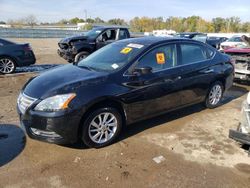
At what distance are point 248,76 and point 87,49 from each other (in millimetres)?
6500

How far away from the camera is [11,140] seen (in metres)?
4.40

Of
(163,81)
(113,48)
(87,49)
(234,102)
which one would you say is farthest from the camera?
(87,49)

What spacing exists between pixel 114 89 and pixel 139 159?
1117 millimetres

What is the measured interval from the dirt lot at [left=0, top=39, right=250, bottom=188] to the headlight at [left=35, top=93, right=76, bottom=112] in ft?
2.47

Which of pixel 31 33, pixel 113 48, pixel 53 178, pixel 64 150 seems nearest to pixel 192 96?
pixel 113 48

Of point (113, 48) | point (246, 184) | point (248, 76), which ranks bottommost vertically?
point (246, 184)

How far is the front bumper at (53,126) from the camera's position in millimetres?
3693

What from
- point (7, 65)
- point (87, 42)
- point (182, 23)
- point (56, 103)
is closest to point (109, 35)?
point (87, 42)

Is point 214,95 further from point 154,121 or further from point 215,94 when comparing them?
point 154,121

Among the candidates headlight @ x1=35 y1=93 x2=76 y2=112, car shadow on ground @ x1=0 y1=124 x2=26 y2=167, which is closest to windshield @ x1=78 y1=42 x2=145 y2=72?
headlight @ x1=35 y1=93 x2=76 y2=112

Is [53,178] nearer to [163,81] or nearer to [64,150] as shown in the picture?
[64,150]

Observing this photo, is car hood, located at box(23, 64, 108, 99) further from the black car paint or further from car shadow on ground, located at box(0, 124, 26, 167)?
the black car paint

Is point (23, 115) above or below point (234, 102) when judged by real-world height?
above

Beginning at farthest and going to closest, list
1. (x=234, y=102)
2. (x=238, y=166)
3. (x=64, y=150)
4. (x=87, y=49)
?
(x=87, y=49) < (x=234, y=102) < (x=64, y=150) < (x=238, y=166)
